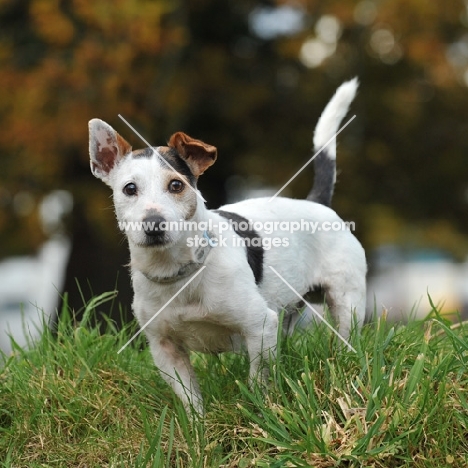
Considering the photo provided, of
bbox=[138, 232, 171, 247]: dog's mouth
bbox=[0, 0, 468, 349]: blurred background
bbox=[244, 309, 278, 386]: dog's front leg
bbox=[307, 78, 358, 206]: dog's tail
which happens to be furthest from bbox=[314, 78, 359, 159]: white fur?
bbox=[0, 0, 468, 349]: blurred background

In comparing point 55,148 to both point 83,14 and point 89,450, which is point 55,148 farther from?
point 89,450

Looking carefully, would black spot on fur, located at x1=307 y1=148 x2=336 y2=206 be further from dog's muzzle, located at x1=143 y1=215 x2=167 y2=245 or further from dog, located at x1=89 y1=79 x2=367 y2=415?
dog's muzzle, located at x1=143 y1=215 x2=167 y2=245

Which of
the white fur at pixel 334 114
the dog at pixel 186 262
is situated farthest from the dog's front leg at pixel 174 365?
the white fur at pixel 334 114

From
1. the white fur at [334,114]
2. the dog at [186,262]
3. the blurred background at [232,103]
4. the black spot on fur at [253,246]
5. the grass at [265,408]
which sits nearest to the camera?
the grass at [265,408]

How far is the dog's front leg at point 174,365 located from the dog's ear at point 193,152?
930 mm

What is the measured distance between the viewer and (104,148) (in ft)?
15.0

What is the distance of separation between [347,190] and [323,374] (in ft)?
30.7

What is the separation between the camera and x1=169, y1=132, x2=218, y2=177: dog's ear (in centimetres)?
440

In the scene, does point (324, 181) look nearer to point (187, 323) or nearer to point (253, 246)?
point (253, 246)

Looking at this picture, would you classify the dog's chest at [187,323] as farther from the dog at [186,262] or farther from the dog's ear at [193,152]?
the dog's ear at [193,152]

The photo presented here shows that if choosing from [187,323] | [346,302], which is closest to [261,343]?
[187,323]

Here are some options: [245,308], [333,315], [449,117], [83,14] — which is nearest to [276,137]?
[449,117]

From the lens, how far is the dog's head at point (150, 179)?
160 inches

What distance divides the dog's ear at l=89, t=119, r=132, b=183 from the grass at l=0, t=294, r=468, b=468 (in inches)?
42.4
